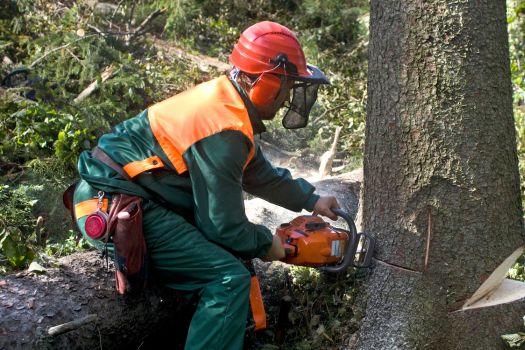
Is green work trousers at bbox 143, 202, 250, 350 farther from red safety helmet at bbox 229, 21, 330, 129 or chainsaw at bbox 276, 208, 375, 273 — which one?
red safety helmet at bbox 229, 21, 330, 129

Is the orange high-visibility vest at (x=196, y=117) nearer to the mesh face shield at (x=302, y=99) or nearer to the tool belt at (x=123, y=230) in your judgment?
the tool belt at (x=123, y=230)

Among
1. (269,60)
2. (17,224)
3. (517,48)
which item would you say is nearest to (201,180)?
(269,60)

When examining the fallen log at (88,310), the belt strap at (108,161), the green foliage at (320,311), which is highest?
the belt strap at (108,161)

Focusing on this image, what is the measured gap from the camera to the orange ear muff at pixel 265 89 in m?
2.94

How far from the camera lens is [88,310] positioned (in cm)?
296

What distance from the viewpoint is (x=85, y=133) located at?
5367mm

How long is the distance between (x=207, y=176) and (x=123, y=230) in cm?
47

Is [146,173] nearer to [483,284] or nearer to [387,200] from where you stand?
[387,200]

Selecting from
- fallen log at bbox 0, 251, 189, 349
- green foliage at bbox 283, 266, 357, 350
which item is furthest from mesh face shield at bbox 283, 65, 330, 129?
fallen log at bbox 0, 251, 189, 349

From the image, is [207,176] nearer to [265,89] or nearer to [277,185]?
[265,89]

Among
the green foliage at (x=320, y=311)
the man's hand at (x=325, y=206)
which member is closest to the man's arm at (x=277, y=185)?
the man's hand at (x=325, y=206)

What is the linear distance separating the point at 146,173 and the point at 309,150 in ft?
13.1

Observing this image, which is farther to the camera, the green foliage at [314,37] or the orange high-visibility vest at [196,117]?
the green foliage at [314,37]

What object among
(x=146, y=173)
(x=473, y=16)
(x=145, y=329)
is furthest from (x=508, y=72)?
(x=145, y=329)
